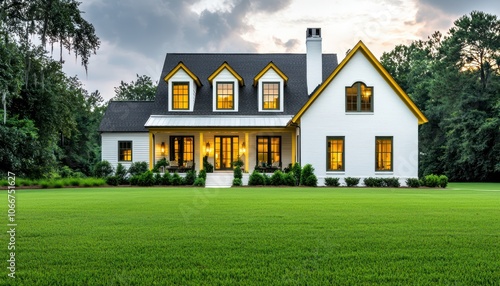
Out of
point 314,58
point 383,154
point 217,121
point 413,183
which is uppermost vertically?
point 314,58

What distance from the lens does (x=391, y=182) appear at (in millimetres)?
22906

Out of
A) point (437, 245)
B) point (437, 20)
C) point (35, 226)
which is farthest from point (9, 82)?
point (437, 20)

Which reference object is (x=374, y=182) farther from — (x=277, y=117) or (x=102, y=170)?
(x=102, y=170)

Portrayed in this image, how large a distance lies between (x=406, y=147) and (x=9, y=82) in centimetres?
1962

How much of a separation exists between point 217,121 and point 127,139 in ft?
22.2

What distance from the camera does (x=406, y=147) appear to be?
2394 cm

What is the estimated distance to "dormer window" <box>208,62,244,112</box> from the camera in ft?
92.0

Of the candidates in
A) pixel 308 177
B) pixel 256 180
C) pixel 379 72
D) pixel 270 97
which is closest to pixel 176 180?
pixel 256 180

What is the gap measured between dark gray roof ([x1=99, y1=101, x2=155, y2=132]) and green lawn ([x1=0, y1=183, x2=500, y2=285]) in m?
21.4

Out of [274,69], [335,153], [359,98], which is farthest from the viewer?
[274,69]

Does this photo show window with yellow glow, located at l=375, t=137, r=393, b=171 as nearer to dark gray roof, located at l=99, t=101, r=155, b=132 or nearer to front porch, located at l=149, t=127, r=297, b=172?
front porch, located at l=149, t=127, r=297, b=172

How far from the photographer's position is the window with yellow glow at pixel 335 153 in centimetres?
2398

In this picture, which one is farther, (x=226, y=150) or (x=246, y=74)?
(x=246, y=74)

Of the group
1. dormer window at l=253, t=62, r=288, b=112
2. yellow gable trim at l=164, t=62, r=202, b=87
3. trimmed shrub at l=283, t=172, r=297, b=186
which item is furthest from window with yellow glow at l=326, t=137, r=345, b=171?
yellow gable trim at l=164, t=62, r=202, b=87
